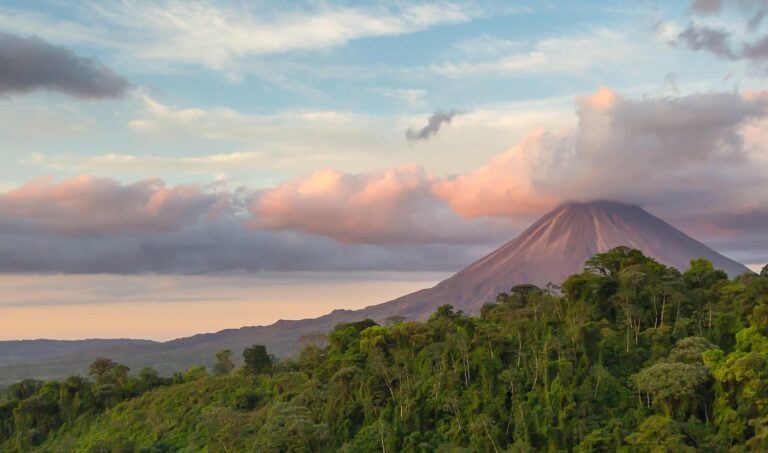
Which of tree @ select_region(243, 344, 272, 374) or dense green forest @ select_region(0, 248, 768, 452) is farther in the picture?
tree @ select_region(243, 344, 272, 374)

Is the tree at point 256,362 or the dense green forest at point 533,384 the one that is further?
the tree at point 256,362

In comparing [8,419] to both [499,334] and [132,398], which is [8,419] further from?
[499,334]

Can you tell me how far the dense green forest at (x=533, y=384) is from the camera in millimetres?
50188

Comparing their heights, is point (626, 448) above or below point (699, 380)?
below

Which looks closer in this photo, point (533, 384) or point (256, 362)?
point (533, 384)

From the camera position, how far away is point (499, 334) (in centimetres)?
6041

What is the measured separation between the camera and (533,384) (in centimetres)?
5656

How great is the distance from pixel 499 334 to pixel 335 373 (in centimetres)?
1389

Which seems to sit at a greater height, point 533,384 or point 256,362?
point 256,362

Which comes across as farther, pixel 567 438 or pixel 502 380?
pixel 502 380

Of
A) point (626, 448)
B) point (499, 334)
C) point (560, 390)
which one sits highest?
point (499, 334)

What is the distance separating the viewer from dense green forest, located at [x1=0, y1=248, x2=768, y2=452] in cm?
5019

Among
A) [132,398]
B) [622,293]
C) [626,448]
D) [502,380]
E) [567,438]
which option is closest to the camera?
[626,448]

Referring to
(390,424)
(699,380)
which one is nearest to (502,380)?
(390,424)
